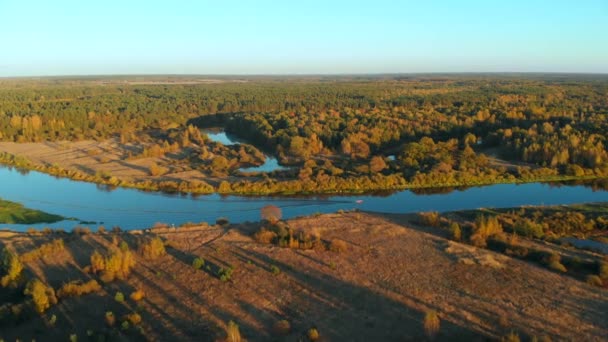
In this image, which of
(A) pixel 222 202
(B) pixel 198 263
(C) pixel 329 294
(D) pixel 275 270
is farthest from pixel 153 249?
(A) pixel 222 202

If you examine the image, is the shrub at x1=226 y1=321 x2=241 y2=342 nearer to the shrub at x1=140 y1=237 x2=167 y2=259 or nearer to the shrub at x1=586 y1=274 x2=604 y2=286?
the shrub at x1=140 y1=237 x2=167 y2=259

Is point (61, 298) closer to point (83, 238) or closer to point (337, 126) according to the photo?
point (83, 238)

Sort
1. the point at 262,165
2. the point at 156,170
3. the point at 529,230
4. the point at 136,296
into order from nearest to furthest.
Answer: the point at 136,296
the point at 529,230
the point at 156,170
the point at 262,165

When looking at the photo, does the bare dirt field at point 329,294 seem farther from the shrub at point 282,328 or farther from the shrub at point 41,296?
the shrub at point 41,296

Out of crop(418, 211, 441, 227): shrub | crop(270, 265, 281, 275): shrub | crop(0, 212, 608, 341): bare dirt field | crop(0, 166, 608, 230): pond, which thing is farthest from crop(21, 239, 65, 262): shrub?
crop(418, 211, 441, 227): shrub

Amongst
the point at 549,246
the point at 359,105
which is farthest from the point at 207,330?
the point at 359,105

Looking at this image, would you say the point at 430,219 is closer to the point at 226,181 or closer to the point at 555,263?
the point at 555,263
